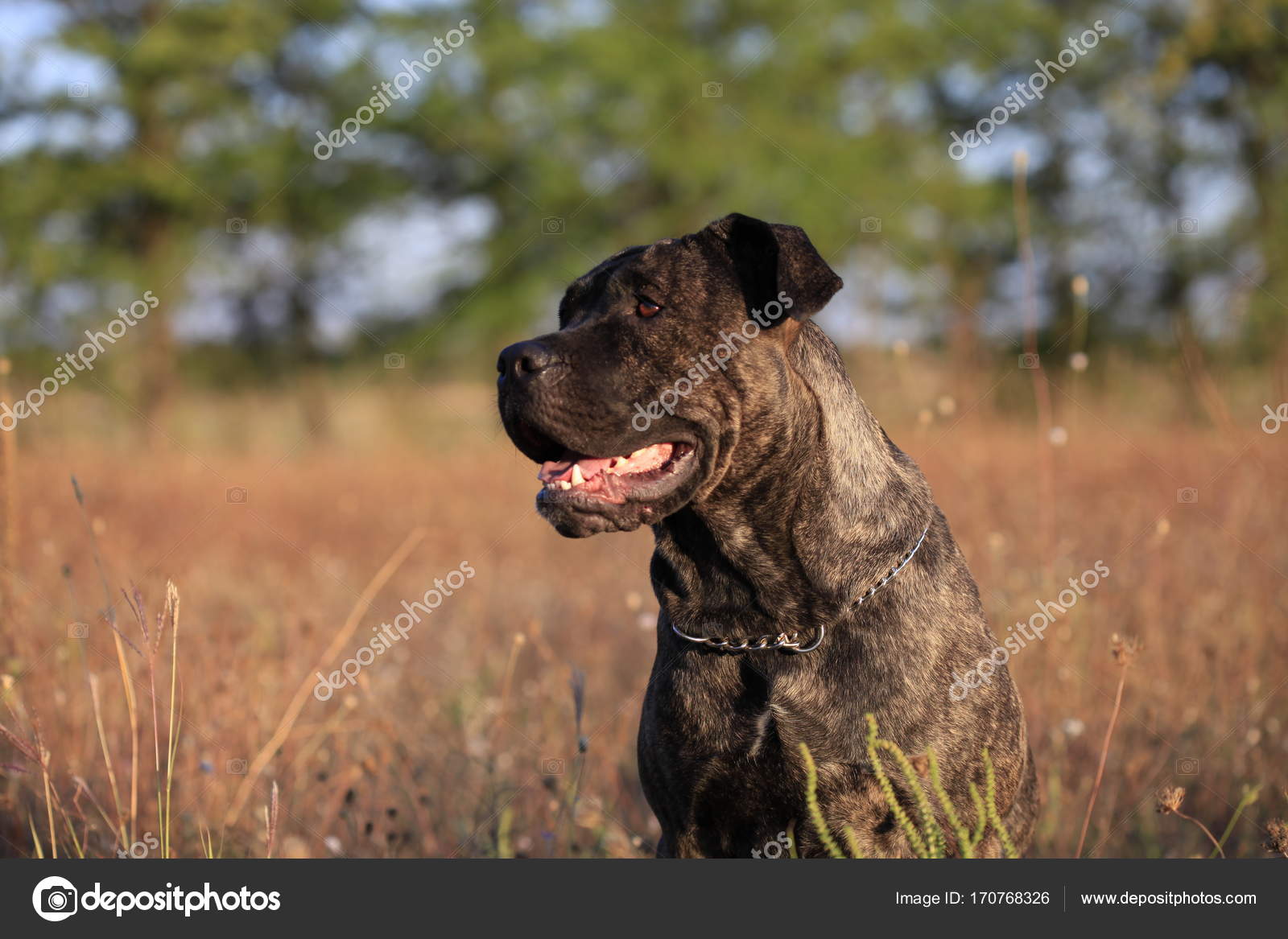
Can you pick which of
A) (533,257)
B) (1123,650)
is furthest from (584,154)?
(1123,650)

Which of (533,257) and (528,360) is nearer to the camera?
(528,360)

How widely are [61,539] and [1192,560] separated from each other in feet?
24.2

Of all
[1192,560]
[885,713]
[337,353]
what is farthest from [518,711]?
[337,353]

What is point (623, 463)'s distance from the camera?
3.08m

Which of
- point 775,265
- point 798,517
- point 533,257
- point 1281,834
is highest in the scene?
point 775,265

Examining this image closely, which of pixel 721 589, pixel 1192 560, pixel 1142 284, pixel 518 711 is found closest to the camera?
pixel 721 589

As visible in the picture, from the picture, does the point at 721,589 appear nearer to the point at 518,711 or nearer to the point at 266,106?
the point at 518,711

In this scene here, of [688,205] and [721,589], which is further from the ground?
[721,589]

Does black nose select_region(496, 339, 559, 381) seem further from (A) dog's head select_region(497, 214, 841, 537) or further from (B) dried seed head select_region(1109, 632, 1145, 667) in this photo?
(B) dried seed head select_region(1109, 632, 1145, 667)

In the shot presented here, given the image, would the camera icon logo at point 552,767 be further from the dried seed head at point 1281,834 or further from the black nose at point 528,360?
the dried seed head at point 1281,834

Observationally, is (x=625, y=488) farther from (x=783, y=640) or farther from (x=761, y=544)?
(x=783, y=640)

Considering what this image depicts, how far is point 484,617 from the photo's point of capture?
7000 mm
